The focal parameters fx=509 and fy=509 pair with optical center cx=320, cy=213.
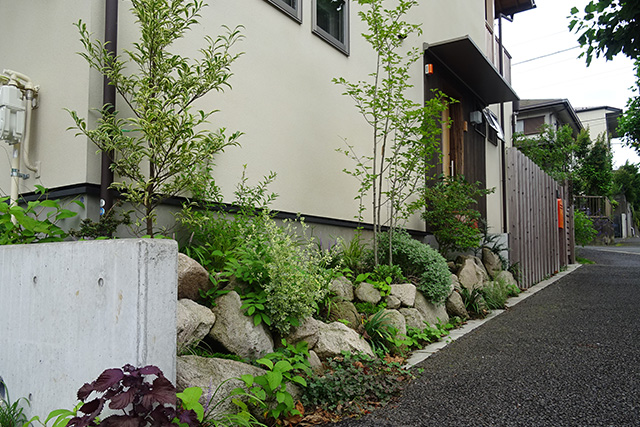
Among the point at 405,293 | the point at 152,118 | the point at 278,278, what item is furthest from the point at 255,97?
the point at 405,293

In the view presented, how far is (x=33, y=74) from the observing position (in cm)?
382

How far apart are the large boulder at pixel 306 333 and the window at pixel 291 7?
10.3 feet

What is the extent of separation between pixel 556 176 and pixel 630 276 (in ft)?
19.1

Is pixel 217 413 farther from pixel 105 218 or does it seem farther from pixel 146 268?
pixel 105 218

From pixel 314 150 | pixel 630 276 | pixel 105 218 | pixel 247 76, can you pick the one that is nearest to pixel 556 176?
pixel 630 276

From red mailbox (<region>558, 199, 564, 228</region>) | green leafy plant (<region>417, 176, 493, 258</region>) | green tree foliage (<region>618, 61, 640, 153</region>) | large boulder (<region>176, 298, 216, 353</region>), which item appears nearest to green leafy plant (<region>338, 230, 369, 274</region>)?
green leafy plant (<region>417, 176, 493, 258</region>)

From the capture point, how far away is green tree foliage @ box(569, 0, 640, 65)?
4574 mm

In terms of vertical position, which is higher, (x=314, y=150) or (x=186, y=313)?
(x=314, y=150)

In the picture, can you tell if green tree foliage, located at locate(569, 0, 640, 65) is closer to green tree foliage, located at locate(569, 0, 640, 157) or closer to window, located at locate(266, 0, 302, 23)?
green tree foliage, located at locate(569, 0, 640, 157)

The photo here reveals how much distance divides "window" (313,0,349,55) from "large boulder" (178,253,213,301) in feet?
10.9

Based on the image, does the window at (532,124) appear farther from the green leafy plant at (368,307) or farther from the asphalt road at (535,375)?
the green leafy plant at (368,307)

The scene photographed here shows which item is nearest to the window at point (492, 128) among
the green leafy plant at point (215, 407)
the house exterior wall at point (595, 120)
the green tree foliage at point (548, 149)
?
the green tree foliage at point (548, 149)

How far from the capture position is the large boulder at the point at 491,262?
293 inches

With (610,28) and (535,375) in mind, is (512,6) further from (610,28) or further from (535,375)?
(535,375)
